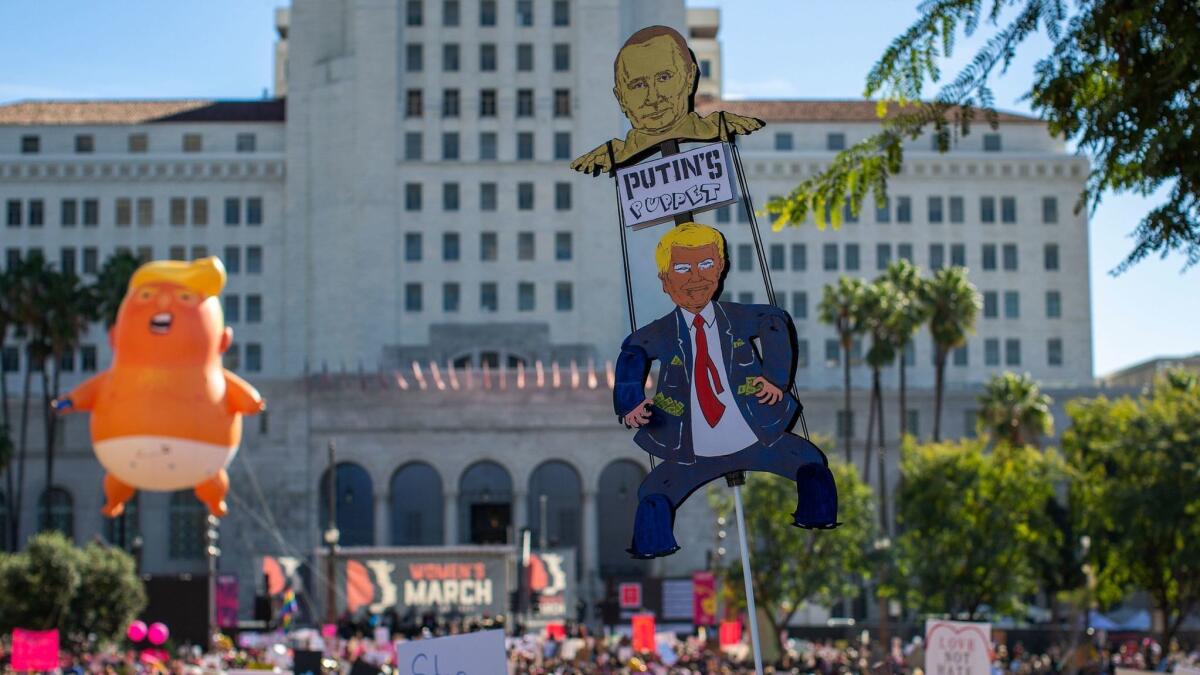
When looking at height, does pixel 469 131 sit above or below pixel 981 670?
above

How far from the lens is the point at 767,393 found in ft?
41.5

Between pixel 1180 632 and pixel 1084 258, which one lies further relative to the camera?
pixel 1084 258

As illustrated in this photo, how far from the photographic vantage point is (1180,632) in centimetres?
5431

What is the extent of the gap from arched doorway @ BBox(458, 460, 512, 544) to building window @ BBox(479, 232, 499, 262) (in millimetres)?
13718

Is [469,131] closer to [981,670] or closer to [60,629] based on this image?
[60,629]

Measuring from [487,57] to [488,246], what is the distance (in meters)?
10.1

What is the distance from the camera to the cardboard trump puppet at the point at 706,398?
12688 millimetres

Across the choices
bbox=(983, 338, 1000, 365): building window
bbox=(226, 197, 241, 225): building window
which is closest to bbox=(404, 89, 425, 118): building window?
bbox=(226, 197, 241, 225): building window

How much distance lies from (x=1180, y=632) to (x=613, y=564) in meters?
30.0

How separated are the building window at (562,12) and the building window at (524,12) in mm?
1333

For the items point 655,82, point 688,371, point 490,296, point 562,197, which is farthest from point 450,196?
point 688,371

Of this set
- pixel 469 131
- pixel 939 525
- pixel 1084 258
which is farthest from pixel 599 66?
pixel 939 525

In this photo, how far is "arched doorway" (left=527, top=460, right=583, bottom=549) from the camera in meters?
75.9

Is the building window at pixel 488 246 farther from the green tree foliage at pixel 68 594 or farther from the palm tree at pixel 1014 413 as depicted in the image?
the green tree foliage at pixel 68 594
